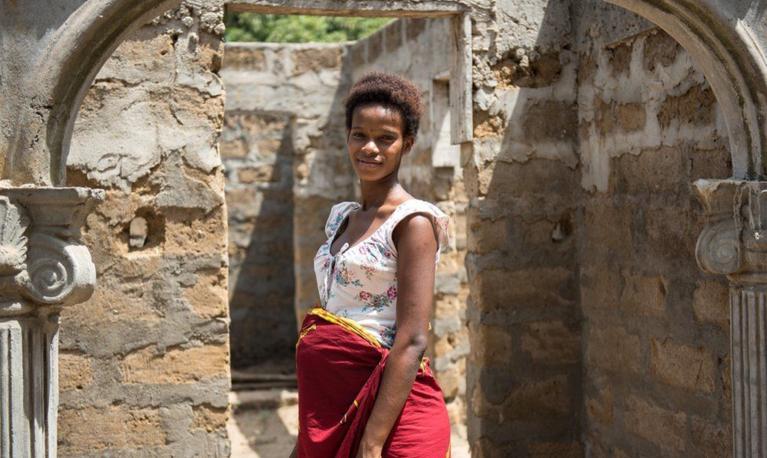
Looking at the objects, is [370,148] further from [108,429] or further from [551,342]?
[551,342]

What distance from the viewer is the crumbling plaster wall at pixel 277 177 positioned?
8805 millimetres

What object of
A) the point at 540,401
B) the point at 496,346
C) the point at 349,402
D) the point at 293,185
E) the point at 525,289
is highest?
the point at 293,185

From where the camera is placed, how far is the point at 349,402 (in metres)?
2.73

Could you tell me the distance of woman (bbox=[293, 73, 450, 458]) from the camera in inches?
104

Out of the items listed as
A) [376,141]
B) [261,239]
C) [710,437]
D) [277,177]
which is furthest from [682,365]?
[261,239]

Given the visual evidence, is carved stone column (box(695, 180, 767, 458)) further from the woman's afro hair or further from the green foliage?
the green foliage

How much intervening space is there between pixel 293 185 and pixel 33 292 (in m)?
6.67

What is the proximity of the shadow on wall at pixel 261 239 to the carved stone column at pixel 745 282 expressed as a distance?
643 centimetres

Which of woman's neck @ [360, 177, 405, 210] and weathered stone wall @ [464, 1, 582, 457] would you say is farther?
weathered stone wall @ [464, 1, 582, 457]

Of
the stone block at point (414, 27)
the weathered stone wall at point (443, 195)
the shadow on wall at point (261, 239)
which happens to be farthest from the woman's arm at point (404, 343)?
the shadow on wall at point (261, 239)

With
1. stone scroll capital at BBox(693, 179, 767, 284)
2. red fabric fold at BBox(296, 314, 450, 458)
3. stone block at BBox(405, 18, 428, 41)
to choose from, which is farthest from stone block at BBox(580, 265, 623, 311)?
stone block at BBox(405, 18, 428, 41)

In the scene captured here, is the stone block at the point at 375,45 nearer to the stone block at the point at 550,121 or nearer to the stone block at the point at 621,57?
the stone block at the point at 550,121

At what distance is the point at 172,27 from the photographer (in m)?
4.52

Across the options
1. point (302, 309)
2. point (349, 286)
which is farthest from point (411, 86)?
point (302, 309)
